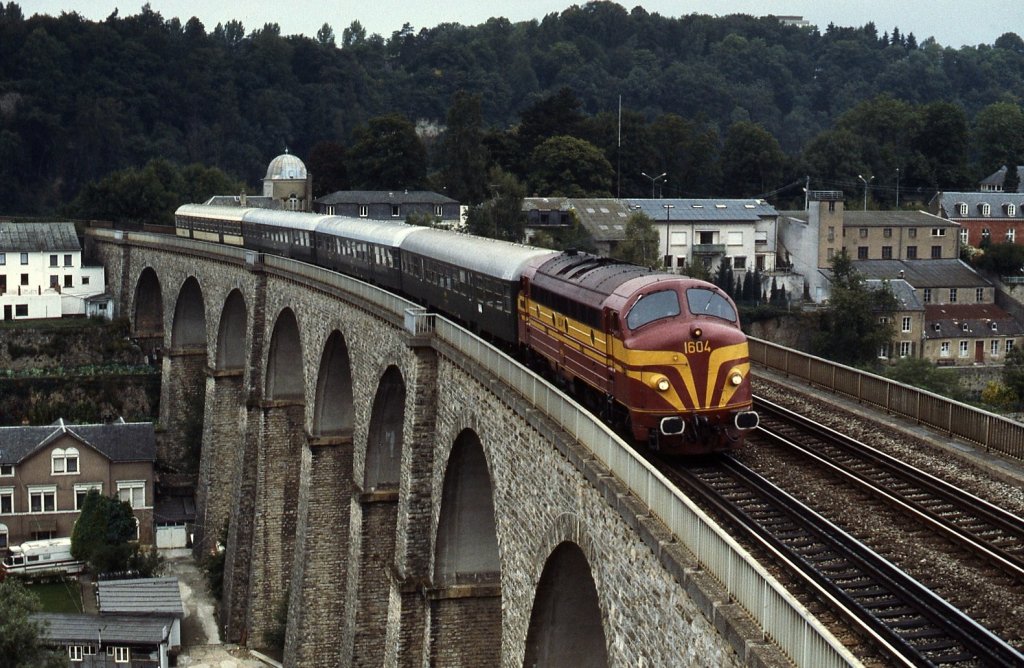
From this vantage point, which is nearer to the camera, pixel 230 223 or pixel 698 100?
pixel 230 223

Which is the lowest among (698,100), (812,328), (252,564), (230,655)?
(230,655)

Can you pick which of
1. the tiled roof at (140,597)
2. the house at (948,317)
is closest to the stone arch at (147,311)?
the tiled roof at (140,597)

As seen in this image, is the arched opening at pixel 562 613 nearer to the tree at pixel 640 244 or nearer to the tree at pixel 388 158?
the tree at pixel 640 244

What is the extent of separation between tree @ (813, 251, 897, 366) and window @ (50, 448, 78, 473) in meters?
39.4

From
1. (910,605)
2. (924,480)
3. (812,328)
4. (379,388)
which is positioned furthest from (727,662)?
(812,328)

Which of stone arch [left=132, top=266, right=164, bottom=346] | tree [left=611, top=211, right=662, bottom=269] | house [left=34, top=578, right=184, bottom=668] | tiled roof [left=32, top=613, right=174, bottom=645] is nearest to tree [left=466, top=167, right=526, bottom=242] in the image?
tree [left=611, top=211, right=662, bottom=269]

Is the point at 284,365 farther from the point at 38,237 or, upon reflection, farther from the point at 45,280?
the point at 38,237

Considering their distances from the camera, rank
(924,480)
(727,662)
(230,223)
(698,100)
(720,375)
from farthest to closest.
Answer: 1. (698,100)
2. (230,223)
3. (720,375)
4. (924,480)
5. (727,662)

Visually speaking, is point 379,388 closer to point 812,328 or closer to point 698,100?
point 812,328

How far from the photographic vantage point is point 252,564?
4609 cm

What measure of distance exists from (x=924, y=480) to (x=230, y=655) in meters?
31.0

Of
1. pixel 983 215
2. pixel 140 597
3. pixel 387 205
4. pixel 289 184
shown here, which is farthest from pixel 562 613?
pixel 983 215

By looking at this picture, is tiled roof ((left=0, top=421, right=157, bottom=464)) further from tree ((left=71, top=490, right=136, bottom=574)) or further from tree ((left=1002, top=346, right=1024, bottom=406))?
tree ((left=1002, top=346, right=1024, bottom=406))

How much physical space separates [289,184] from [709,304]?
78.7 meters
